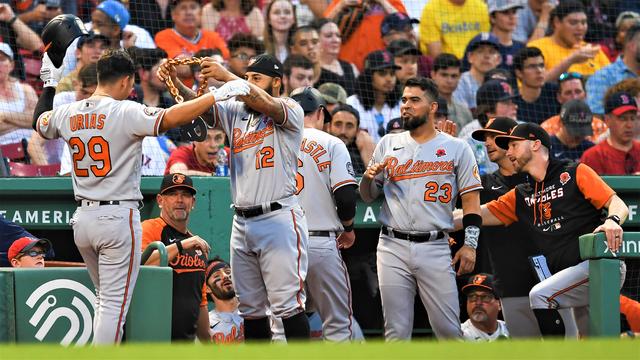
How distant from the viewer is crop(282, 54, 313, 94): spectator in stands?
9.70 metres

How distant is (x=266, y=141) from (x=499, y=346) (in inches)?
88.1

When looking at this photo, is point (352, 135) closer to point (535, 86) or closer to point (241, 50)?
point (241, 50)

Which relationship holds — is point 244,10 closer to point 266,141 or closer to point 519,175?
point 519,175

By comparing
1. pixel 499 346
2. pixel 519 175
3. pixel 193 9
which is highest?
pixel 193 9

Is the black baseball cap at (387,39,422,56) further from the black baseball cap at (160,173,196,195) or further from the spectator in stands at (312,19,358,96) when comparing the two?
the black baseball cap at (160,173,196,195)

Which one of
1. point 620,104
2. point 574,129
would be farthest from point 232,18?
point 620,104

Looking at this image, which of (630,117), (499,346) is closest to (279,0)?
(630,117)

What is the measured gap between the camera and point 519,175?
800cm

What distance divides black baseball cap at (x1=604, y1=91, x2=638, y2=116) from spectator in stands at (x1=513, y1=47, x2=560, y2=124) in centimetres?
124

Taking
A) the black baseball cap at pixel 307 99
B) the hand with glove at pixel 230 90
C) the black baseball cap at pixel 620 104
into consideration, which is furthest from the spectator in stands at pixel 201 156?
the black baseball cap at pixel 620 104

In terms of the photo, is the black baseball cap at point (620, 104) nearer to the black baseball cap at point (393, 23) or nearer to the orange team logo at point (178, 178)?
the black baseball cap at point (393, 23)

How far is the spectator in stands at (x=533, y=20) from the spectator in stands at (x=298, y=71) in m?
2.90

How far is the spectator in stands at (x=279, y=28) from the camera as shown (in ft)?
34.1

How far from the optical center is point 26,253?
695cm
